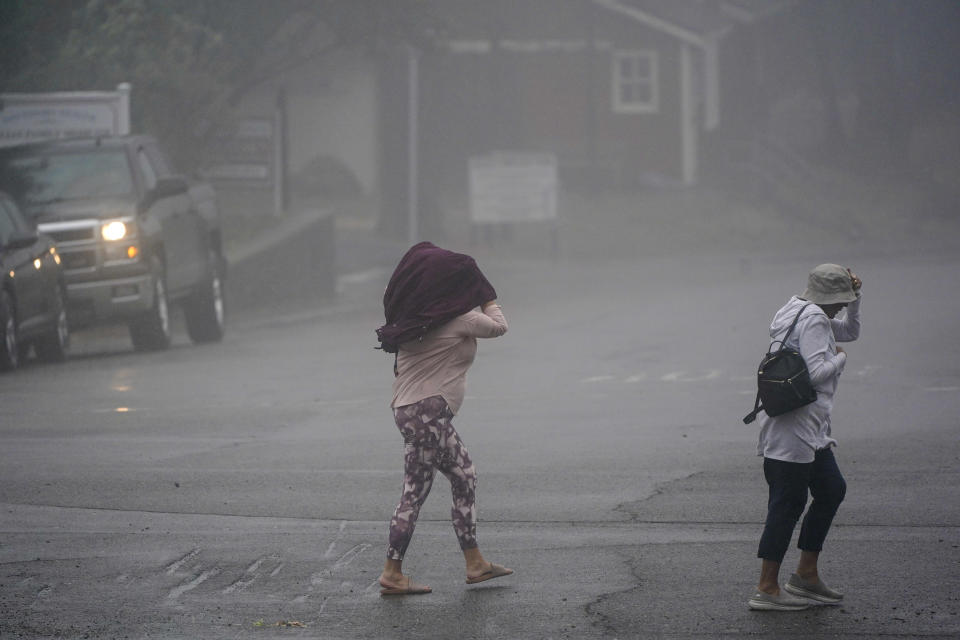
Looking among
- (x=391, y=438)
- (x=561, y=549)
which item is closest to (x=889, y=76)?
(x=391, y=438)

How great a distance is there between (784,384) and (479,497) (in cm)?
304

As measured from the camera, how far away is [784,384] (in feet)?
22.5

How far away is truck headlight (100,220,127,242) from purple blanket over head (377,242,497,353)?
11853 mm

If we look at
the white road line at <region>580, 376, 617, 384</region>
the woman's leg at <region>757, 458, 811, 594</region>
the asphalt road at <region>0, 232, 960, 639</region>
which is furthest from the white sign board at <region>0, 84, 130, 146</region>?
the woman's leg at <region>757, 458, 811, 594</region>

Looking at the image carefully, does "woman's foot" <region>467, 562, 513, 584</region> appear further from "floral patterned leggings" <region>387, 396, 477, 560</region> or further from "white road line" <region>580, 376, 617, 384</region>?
"white road line" <region>580, 376, 617, 384</region>

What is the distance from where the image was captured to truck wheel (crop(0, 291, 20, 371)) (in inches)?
643

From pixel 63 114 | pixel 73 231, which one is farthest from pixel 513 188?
pixel 73 231

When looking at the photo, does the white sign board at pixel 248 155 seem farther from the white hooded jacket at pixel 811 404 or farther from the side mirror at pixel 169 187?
the white hooded jacket at pixel 811 404

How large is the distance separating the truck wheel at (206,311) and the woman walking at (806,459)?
1442cm

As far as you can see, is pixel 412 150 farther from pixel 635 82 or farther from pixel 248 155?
pixel 635 82

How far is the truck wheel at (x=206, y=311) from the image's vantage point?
20766 mm

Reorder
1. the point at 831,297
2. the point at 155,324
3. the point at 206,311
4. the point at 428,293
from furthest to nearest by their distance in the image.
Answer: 1. the point at 206,311
2. the point at 155,324
3. the point at 428,293
4. the point at 831,297

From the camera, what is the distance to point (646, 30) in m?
50.7

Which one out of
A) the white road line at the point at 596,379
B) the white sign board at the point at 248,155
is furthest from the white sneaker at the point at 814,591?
the white sign board at the point at 248,155
